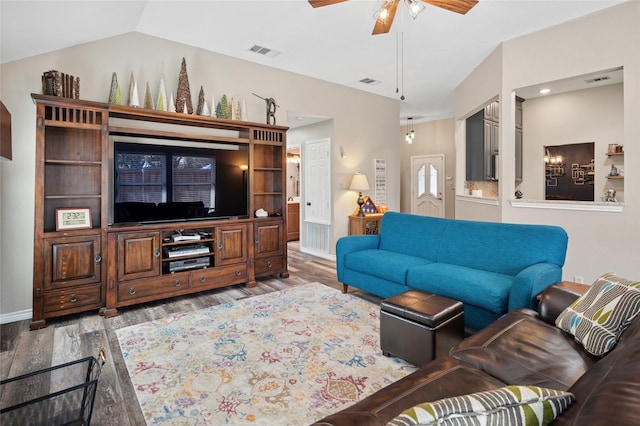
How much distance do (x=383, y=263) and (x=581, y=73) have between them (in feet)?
10.1

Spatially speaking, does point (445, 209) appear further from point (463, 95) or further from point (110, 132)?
point (110, 132)

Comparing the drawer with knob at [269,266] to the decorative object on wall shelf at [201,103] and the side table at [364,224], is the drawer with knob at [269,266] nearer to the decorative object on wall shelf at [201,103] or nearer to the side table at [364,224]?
the side table at [364,224]

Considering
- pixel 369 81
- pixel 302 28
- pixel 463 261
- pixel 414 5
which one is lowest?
pixel 463 261

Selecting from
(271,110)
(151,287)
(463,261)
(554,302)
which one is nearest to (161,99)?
(271,110)

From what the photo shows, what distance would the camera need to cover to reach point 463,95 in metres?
5.84

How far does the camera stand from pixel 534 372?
1460 millimetres

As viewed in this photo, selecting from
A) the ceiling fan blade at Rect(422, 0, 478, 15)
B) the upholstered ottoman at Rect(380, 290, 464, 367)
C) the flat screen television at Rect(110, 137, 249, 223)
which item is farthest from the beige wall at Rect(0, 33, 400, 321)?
the upholstered ottoman at Rect(380, 290, 464, 367)

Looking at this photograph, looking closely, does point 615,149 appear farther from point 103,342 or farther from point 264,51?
point 103,342

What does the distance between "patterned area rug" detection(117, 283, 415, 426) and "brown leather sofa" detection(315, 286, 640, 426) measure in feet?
2.45

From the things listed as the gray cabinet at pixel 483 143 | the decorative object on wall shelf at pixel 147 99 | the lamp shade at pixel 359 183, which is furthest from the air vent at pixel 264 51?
the gray cabinet at pixel 483 143

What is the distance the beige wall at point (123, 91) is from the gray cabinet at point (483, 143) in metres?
2.23

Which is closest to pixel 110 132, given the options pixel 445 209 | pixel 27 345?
pixel 27 345

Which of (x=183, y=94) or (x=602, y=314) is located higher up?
(x=183, y=94)

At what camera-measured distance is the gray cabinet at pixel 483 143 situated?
5.95m
